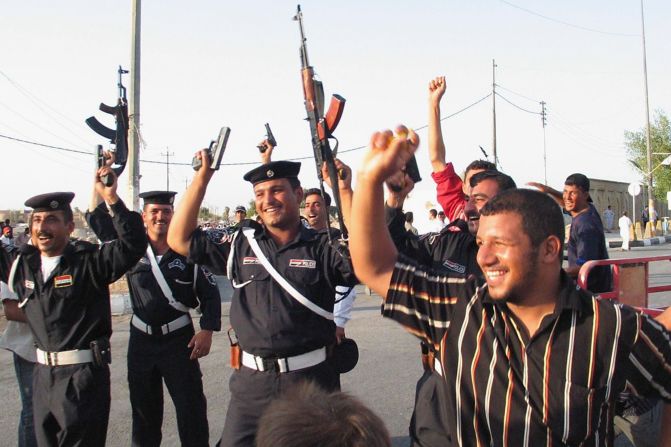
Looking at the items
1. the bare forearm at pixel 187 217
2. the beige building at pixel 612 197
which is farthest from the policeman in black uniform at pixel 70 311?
the beige building at pixel 612 197

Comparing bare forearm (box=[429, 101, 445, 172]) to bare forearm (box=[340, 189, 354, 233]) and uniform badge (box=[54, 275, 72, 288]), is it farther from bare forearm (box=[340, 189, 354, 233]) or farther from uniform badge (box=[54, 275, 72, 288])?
uniform badge (box=[54, 275, 72, 288])

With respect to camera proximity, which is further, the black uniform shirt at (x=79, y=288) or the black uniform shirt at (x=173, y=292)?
the black uniform shirt at (x=173, y=292)

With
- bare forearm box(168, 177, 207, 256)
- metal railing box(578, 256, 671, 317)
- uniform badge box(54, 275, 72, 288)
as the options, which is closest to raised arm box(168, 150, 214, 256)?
bare forearm box(168, 177, 207, 256)

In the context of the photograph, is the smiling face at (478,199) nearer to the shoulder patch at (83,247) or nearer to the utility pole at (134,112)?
the shoulder patch at (83,247)

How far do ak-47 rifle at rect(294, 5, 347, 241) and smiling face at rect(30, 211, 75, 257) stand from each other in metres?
1.78

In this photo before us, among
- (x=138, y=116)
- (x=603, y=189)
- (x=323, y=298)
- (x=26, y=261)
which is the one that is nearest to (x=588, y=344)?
(x=323, y=298)

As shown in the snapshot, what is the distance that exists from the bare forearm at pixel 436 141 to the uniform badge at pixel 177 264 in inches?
76.2

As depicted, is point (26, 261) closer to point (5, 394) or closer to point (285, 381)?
point (285, 381)

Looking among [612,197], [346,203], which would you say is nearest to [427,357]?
[346,203]

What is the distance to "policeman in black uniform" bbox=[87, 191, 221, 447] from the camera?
4.34 meters

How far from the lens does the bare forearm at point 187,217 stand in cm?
350

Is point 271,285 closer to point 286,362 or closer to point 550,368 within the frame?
point 286,362

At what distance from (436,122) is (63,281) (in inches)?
96.5

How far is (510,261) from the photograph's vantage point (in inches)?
76.5
